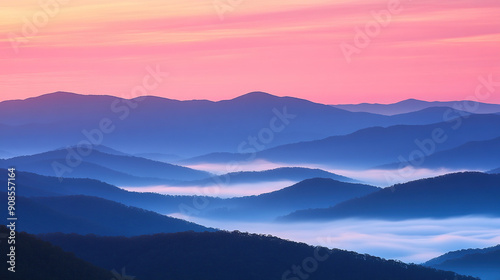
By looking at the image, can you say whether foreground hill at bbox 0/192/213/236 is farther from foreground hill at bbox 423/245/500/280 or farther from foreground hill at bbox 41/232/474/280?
foreground hill at bbox 423/245/500/280

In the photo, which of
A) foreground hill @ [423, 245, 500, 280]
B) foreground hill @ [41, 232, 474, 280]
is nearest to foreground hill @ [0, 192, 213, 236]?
foreground hill @ [41, 232, 474, 280]

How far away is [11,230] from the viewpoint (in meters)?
55.4

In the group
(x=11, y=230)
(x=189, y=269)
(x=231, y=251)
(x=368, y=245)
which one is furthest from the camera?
(x=368, y=245)

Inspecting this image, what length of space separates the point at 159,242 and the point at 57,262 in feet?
81.9

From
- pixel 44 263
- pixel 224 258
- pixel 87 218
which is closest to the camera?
pixel 44 263

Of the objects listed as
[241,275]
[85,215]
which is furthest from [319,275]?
[85,215]

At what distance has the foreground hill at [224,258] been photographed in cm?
7300

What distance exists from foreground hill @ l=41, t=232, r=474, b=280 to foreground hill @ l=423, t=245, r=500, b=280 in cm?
2933

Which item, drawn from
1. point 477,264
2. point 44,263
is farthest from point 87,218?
point 44,263

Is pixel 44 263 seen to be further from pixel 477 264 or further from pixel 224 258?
pixel 477 264

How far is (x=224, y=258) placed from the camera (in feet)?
250

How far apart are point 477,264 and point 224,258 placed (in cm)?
5130

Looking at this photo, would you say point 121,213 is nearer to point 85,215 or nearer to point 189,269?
point 85,215

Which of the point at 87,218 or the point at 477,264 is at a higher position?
the point at 87,218
